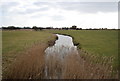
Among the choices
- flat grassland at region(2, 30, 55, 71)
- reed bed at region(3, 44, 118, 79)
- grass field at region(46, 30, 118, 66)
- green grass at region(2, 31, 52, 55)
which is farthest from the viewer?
green grass at region(2, 31, 52, 55)

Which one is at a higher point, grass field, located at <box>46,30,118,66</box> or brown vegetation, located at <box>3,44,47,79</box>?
brown vegetation, located at <box>3,44,47,79</box>

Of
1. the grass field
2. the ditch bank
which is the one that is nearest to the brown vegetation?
the ditch bank

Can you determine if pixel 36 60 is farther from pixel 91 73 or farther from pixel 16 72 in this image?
pixel 91 73

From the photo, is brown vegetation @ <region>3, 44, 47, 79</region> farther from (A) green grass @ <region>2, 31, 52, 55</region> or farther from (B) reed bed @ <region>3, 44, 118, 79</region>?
(A) green grass @ <region>2, 31, 52, 55</region>

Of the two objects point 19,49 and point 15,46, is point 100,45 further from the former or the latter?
point 19,49

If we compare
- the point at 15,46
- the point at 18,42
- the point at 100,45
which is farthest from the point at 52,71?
the point at 18,42

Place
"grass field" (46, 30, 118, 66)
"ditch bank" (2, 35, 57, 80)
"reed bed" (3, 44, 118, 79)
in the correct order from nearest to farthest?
"reed bed" (3, 44, 118, 79) → "ditch bank" (2, 35, 57, 80) → "grass field" (46, 30, 118, 66)

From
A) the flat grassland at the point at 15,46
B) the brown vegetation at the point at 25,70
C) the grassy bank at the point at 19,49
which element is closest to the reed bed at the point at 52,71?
the brown vegetation at the point at 25,70

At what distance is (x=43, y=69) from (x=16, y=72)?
1.94 meters

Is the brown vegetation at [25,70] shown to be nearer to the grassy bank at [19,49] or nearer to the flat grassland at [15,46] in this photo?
the grassy bank at [19,49]

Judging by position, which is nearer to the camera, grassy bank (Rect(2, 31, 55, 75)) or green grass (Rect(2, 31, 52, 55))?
grassy bank (Rect(2, 31, 55, 75))

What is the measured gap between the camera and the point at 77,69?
10.1 m

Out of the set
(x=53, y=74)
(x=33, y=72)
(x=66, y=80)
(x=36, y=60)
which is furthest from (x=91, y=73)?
(x=36, y=60)

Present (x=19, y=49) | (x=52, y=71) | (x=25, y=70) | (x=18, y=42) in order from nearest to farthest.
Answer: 1. (x=25, y=70)
2. (x=52, y=71)
3. (x=19, y=49)
4. (x=18, y=42)
